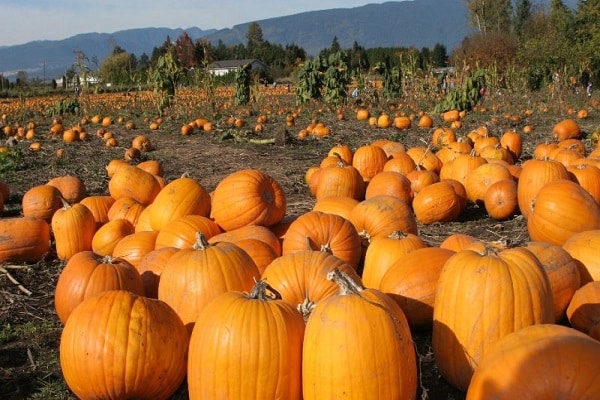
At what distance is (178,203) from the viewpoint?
171 inches

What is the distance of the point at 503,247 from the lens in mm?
2732

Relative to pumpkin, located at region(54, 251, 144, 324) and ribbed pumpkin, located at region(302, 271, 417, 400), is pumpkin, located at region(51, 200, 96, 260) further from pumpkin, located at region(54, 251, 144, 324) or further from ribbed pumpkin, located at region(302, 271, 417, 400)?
ribbed pumpkin, located at region(302, 271, 417, 400)

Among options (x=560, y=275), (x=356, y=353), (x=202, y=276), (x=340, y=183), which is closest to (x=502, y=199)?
(x=340, y=183)

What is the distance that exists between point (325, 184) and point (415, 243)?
2693mm

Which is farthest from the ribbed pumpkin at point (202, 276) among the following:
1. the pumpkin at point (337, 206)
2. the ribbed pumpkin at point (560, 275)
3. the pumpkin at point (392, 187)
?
the pumpkin at point (392, 187)

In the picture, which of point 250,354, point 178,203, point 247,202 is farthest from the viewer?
point 178,203

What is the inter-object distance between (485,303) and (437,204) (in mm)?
3225

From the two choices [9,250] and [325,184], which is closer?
[9,250]

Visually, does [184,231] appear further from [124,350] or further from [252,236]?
[124,350]

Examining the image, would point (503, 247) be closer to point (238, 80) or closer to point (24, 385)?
point (24, 385)

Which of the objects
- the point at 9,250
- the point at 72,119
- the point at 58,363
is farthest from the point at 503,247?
the point at 72,119

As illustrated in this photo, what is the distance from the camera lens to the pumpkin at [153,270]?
355cm

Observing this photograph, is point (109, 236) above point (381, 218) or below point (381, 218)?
below

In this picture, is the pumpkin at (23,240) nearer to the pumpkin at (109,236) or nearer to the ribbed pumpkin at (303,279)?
the pumpkin at (109,236)
